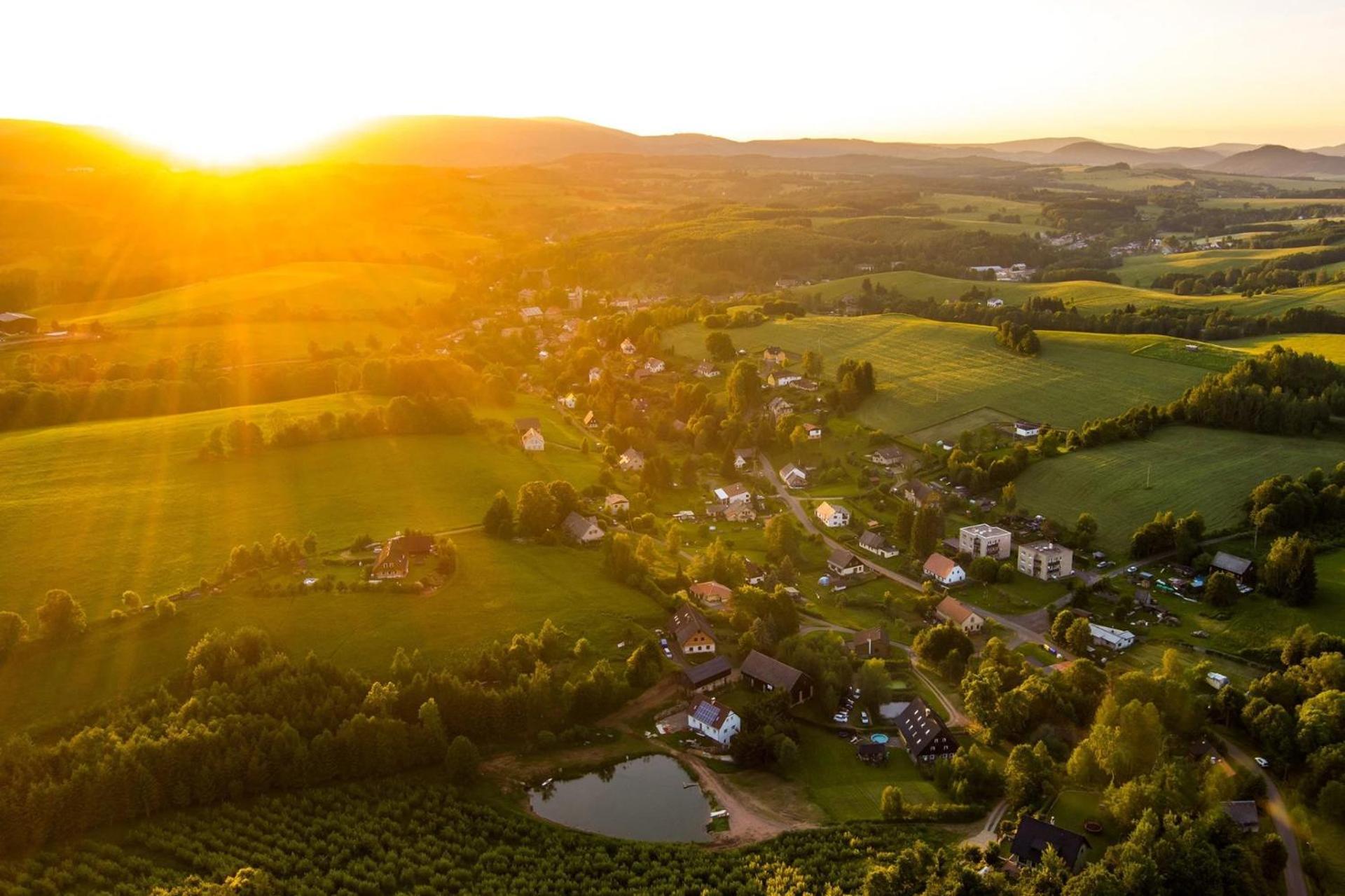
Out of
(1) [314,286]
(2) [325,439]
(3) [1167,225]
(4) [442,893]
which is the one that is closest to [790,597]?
(4) [442,893]

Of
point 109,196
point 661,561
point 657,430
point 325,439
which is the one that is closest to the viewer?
point 661,561

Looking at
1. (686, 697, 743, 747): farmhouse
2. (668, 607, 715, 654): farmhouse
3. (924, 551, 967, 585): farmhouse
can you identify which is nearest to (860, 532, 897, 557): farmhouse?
(924, 551, 967, 585): farmhouse

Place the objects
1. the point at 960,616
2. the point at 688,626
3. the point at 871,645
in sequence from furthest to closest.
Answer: the point at 960,616 < the point at 871,645 < the point at 688,626

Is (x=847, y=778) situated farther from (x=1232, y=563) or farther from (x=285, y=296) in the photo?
(x=285, y=296)

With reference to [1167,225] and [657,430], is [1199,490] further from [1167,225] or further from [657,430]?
[1167,225]

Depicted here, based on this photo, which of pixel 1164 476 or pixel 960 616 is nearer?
pixel 960 616

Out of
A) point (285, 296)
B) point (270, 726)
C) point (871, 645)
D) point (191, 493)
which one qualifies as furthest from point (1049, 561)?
point (285, 296)
